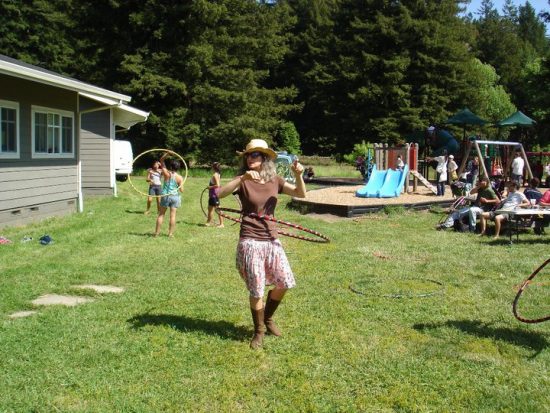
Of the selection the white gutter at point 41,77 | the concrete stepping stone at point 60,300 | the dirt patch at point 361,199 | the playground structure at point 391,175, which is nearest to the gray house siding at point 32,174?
the white gutter at point 41,77

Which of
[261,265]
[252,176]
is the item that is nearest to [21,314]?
[261,265]

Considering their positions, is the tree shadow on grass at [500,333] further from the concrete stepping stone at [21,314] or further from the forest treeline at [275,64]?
the forest treeline at [275,64]

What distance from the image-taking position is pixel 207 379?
→ 4645mm

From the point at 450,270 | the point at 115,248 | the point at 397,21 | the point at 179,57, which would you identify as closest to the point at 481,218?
the point at 450,270

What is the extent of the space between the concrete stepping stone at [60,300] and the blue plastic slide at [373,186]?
12750 millimetres

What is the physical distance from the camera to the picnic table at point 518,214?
452 inches

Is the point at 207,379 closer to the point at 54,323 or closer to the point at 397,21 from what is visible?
the point at 54,323

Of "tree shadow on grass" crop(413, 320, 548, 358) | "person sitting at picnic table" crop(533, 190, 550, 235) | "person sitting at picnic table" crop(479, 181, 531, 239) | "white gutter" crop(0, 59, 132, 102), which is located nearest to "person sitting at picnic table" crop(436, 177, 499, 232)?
"person sitting at picnic table" crop(479, 181, 531, 239)

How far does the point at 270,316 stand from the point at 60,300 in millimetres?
2714

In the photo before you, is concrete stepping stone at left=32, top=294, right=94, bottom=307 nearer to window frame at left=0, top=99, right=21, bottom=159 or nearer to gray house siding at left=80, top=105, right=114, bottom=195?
window frame at left=0, top=99, right=21, bottom=159

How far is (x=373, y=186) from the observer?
19.5 meters

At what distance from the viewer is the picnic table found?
1149 centimetres

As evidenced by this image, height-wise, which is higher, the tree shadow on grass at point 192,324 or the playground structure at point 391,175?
the playground structure at point 391,175

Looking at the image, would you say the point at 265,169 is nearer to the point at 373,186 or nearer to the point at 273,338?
the point at 273,338
